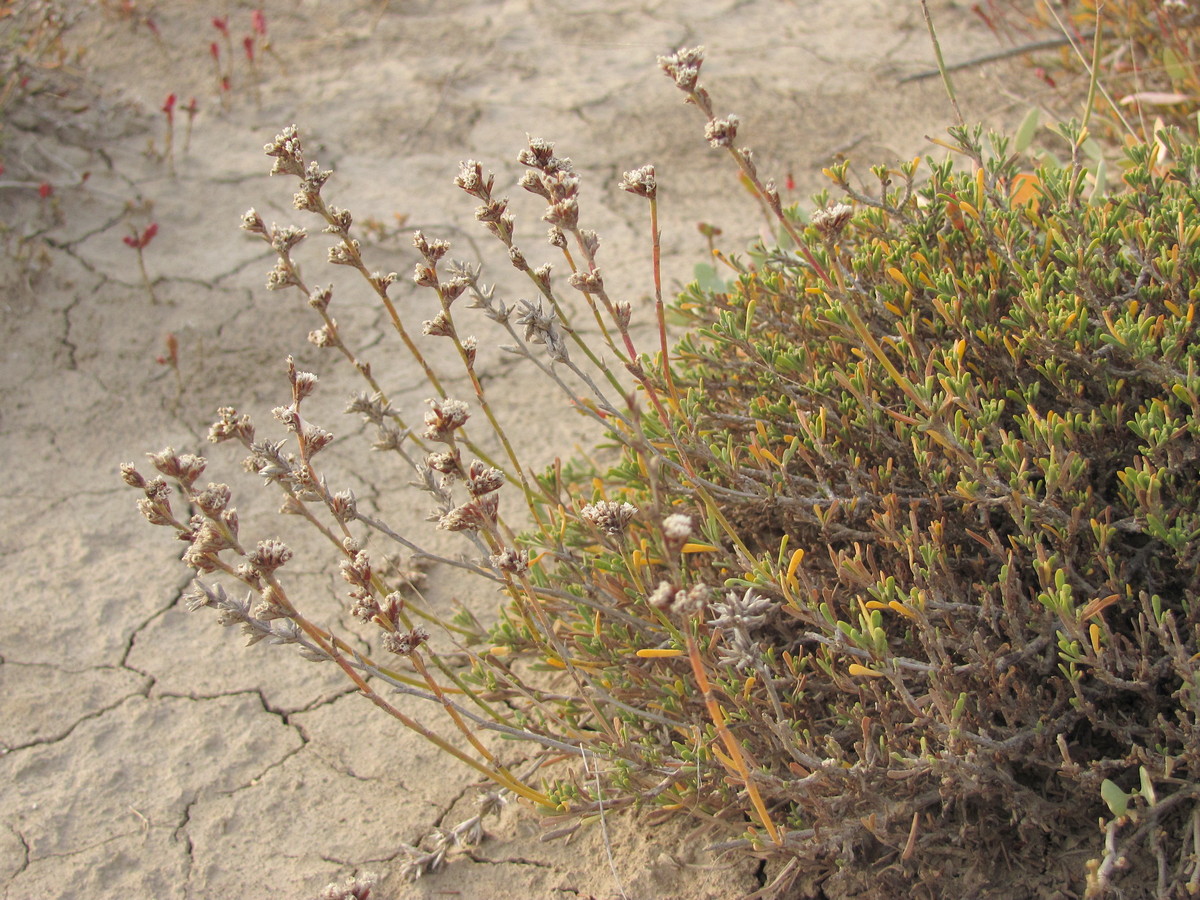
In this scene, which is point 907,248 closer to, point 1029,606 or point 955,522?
point 955,522

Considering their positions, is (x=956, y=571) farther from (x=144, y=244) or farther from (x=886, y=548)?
(x=144, y=244)

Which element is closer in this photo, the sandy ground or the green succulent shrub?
the green succulent shrub

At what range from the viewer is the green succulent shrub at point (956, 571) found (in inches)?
67.3

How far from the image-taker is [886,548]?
2035 millimetres

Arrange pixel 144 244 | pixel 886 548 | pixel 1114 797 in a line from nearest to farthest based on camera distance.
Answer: pixel 1114 797 < pixel 886 548 < pixel 144 244

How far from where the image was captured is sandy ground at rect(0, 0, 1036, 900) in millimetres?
2307

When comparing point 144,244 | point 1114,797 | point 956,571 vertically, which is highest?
point 144,244

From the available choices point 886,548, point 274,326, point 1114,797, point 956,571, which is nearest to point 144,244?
point 274,326

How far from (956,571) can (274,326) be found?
306 centimetres

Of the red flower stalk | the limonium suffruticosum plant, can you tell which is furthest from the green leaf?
the red flower stalk

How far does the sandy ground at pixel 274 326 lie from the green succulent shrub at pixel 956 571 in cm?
35

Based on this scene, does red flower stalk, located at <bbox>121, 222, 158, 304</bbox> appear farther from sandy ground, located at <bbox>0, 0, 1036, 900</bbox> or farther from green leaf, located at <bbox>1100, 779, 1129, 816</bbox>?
green leaf, located at <bbox>1100, 779, 1129, 816</bbox>

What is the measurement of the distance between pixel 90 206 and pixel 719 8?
3991 mm

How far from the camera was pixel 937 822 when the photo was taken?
186 cm
